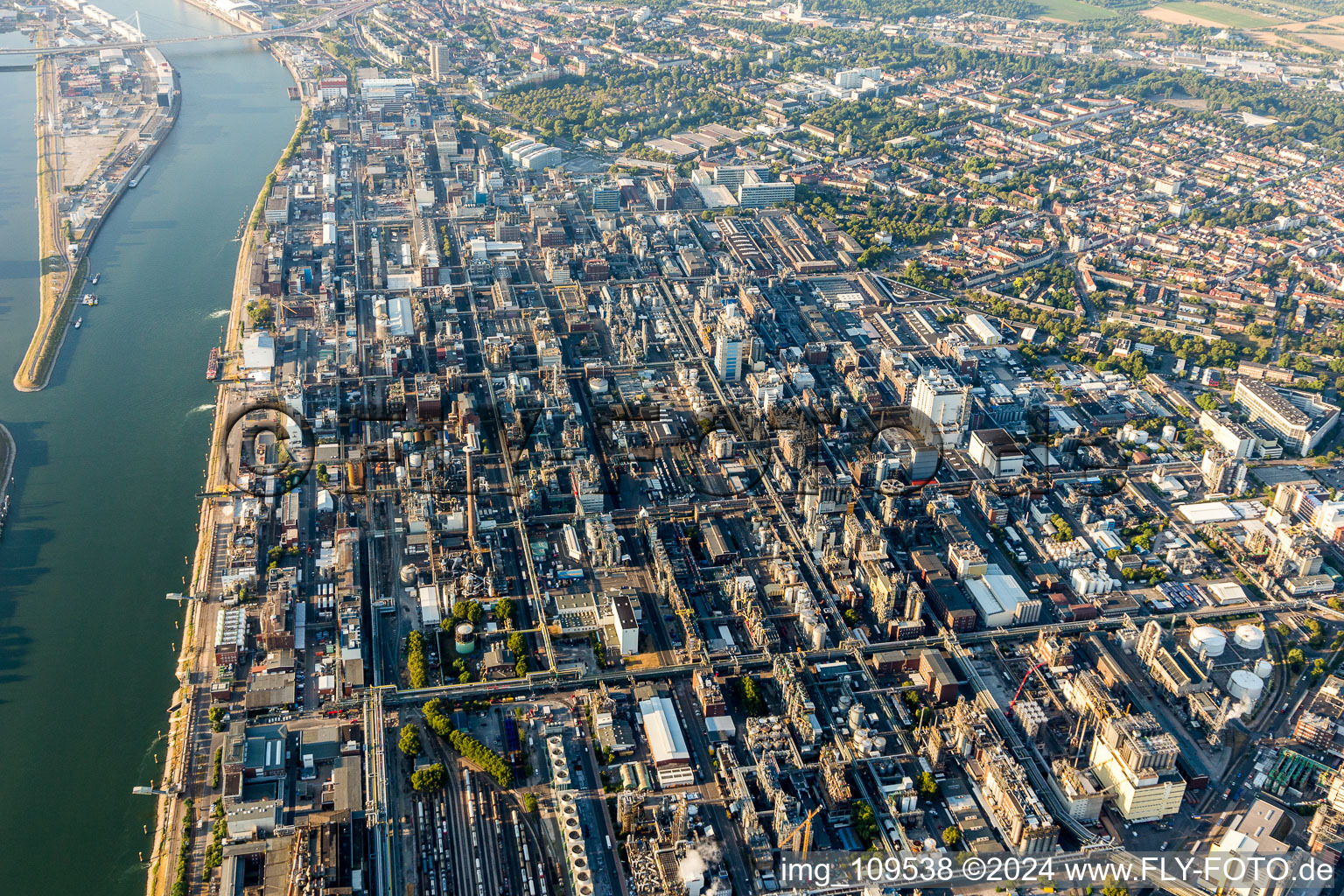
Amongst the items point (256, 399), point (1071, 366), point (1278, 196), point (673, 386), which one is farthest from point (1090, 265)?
point (256, 399)

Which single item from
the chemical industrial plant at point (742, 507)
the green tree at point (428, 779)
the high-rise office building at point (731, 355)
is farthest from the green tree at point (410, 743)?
the high-rise office building at point (731, 355)

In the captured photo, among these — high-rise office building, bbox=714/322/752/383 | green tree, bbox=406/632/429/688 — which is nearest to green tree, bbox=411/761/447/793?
green tree, bbox=406/632/429/688

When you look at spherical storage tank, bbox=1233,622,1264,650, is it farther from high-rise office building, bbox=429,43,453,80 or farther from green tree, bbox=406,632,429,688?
high-rise office building, bbox=429,43,453,80

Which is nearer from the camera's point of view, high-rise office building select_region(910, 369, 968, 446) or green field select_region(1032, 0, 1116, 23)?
high-rise office building select_region(910, 369, 968, 446)

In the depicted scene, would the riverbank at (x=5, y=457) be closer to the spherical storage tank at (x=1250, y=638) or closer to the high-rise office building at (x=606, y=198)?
the high-rise office building at (x=606, y=198)

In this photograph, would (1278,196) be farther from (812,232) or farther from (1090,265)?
(812,232)

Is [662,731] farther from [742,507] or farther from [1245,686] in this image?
[1245,686]
